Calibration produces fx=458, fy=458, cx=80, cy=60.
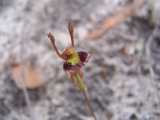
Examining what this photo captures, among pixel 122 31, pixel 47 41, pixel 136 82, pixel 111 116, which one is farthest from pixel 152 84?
pixel 47 41

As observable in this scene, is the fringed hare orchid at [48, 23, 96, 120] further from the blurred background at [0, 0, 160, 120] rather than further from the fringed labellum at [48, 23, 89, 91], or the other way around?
the blurred background at [0, 0, 160, 120]

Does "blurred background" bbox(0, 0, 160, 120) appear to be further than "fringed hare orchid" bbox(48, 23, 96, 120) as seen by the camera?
Yes

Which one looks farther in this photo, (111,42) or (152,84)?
(111,42)

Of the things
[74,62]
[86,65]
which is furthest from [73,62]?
[86,65]

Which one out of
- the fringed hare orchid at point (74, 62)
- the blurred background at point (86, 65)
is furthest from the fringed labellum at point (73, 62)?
the blurred background at point (86, 65)

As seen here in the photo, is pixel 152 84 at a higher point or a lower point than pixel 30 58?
lower

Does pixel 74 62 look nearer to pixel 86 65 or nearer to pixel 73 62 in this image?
pixel 73 62

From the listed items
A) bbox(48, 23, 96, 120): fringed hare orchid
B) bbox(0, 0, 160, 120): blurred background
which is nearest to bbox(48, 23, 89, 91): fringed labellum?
bbox(48, 23, 96, 120): fringed hare orchid

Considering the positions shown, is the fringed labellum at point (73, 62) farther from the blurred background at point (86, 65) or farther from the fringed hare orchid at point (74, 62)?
the blurred background at point (86, 65)

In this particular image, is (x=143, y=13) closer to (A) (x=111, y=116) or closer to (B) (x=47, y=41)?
(B) (x=47, y=41)

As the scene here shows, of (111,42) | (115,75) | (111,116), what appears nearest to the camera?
(111,116)
